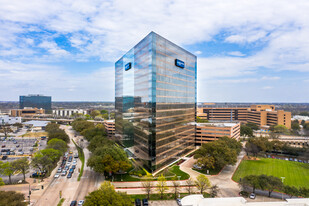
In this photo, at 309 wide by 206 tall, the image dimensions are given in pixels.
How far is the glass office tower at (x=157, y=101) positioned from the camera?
179ft

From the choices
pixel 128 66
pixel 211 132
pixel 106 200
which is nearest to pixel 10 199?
pixel 106 200

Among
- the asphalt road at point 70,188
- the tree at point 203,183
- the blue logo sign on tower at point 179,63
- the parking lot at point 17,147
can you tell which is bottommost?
the parking lot at point 17,147

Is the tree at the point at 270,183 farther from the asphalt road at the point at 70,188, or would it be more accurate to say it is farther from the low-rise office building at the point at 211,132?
the low-rise office building at the point at 211,132

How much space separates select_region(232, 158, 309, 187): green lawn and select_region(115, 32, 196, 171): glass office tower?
22.1 meters

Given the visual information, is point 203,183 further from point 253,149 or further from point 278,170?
point 253,149

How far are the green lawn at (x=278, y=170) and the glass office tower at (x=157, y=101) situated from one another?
2210cm

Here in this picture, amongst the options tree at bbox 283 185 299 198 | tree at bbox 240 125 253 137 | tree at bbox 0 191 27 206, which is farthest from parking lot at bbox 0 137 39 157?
tree at bbox 240 125 253 137

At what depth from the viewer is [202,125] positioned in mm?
87750

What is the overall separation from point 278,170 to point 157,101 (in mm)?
44244

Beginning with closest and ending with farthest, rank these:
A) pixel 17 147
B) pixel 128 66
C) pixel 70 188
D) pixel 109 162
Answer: pixel 70 188
pixel 109 162
pixel 128 66
pixel 17 147

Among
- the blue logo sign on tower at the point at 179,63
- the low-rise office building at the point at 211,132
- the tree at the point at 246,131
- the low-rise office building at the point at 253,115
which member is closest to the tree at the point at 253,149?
the low-rise office building at the point at 211,132

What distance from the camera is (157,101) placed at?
181ft

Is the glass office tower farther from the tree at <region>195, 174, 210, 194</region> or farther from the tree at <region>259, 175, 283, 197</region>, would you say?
the tree at <region>259, 175, 283, 197</region>

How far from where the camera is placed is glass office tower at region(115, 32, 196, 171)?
54500 mm
